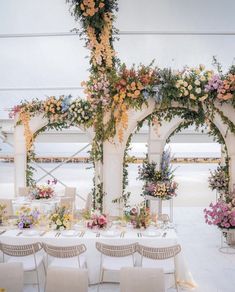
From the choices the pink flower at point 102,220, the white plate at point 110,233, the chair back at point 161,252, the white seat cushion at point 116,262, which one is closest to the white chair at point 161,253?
the chair back at point 161,252

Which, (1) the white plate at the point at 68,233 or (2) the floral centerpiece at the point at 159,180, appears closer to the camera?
(1) the white plate at the point at 68,233

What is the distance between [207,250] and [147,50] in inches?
155

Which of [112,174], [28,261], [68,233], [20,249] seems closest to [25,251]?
[20,249]

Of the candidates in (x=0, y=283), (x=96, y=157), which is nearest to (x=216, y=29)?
(x=96, y=157)

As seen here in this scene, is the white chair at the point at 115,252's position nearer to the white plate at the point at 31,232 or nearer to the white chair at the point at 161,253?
the white chair at the point at 161,253

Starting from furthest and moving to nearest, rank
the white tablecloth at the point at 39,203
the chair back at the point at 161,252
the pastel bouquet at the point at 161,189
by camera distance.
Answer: the pastel bouquet at the point at 161,189 → the white tablecloth at the point at 39,203 → the chair back at the point at 161,252

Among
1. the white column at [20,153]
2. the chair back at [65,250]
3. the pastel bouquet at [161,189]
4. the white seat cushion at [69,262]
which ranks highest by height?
the white column at [20,153]

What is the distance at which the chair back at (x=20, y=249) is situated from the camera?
194 inches

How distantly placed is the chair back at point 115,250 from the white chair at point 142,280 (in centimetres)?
123

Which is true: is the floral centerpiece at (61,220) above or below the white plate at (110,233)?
above

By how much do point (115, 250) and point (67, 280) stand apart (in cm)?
132

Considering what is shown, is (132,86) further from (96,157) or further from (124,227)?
(124,227)

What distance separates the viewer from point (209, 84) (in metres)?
6.84

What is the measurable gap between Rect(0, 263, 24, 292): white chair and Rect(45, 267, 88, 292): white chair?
282 mm
